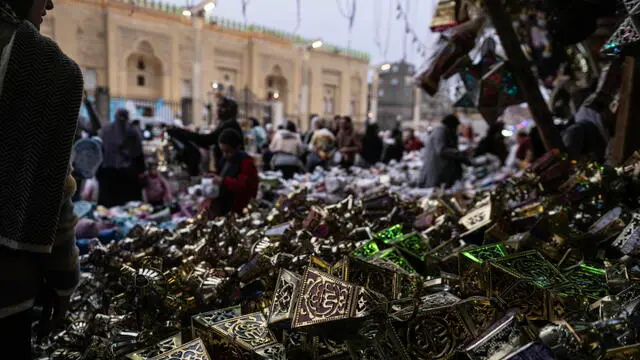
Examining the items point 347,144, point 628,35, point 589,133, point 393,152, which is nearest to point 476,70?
point 589,133

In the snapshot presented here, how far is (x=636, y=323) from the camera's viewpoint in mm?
Result: 856

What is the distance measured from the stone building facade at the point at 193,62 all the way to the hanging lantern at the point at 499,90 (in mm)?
10246

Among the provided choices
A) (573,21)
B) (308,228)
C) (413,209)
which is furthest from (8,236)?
(573,21)

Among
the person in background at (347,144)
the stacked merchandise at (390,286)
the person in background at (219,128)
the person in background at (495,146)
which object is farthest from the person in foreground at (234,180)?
the person in background at (495,146)

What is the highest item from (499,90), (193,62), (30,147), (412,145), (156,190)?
(193,62)

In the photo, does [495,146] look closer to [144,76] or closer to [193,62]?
[193,62]

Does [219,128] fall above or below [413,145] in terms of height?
above

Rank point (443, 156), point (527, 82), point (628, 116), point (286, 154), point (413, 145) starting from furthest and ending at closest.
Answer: point (413, 145) → point (286, 154) → point (443, 156) → point (527, 82) → point (628, 116)

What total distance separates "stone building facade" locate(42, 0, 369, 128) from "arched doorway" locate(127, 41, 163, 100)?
0.13 feet

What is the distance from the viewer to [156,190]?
5.17 m

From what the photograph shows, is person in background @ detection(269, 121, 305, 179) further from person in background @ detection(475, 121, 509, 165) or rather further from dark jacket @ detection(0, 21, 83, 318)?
dark jacket @ detection(0, 21, 83, 318)

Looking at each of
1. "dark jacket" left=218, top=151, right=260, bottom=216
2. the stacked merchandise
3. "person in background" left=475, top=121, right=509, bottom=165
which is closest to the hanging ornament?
the stacked merchandise

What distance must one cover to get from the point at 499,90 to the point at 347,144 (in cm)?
515

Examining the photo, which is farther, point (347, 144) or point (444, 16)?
point (347, 144)
